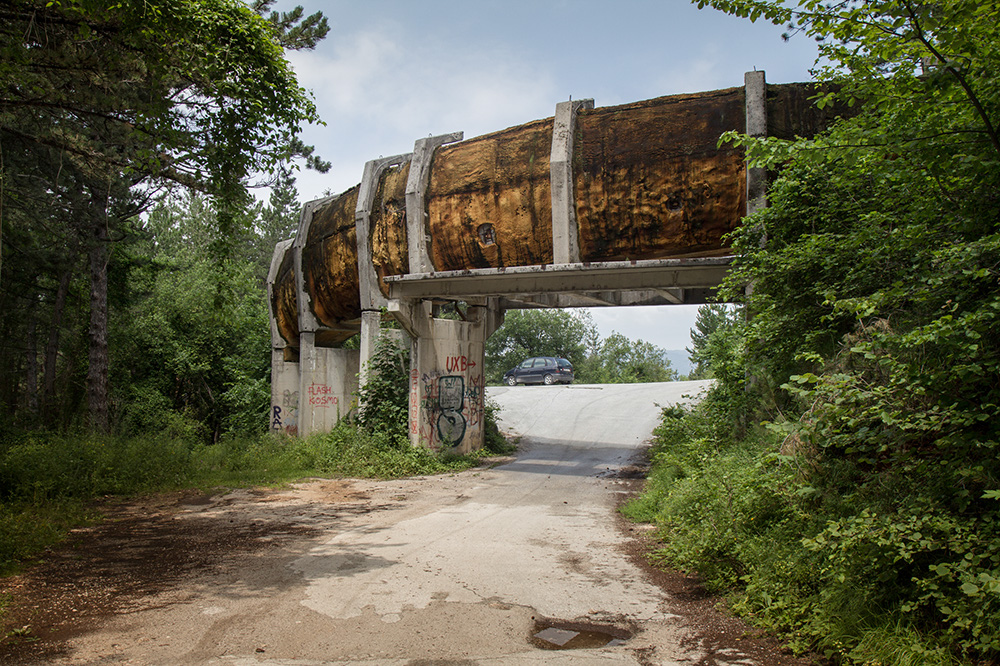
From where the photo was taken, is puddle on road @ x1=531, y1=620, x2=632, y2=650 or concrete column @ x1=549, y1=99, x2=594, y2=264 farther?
concrete column @ x1=549, y1=99, x2=594, y2=264

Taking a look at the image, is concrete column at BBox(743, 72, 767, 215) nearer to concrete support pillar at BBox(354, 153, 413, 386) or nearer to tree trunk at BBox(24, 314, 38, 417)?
concrete support pillar at BBox(354, 153, 413, 386)

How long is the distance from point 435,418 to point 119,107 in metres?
9.22

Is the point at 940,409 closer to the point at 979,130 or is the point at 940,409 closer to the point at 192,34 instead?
the point at 979,130

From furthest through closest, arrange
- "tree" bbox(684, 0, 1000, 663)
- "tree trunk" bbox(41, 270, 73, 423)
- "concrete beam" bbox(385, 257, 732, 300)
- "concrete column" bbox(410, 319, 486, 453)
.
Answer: "tree trunk" bbox(41, 270, 73, 423), "concrete column" bbox(410, 319, 486, 453), "concrete beam" bbox(385, 257, 732, 300), "tree" bbox(684, 0, 1000, 663)

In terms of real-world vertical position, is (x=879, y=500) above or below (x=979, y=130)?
below

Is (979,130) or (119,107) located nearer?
(979,130)

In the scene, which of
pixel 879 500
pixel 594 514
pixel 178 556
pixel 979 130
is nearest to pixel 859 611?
pixel 879 500

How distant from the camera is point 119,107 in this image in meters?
9.41

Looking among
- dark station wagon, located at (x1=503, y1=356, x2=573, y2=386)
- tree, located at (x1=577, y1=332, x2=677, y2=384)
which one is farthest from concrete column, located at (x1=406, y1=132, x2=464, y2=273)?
tree, located at (x1=577, y1=332, x2=677, y2=384)

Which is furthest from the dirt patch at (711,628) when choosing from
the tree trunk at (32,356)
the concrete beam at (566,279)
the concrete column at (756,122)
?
the tree trunk at (32,356)

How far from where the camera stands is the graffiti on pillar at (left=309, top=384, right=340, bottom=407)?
744 inches

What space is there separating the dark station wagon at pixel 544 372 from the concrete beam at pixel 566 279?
22.4 metres

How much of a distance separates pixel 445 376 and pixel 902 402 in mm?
12435

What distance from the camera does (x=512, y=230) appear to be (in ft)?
44.5
